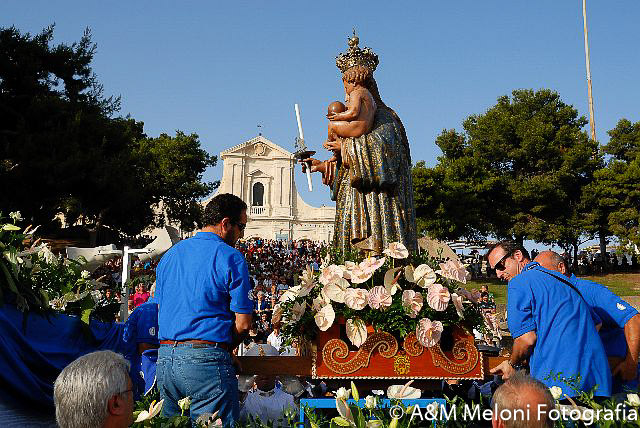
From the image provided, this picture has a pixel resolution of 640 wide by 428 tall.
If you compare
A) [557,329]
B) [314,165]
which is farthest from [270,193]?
[557,329]

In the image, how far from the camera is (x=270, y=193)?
6450 centimetres

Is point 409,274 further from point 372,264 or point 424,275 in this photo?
point 372,264

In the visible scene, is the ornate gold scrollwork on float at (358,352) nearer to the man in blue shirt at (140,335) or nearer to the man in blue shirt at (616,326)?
the man in blue shirt at (616,326)

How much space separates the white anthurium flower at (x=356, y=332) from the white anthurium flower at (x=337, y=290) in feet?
0.46

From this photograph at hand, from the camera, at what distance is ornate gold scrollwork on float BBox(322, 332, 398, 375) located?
11.7 ft

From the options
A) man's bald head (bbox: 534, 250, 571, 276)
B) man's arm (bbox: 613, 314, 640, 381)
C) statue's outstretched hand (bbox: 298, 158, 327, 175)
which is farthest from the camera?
statue's outstretched hand (bbox: 298, 158, 327, 175)

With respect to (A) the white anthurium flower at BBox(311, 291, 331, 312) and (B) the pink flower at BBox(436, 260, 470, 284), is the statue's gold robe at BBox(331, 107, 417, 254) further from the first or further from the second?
(A) the white anthurium flower at BBox(311, 291, 331, 312)

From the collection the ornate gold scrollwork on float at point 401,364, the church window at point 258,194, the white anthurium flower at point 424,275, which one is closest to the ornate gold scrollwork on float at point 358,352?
the ornate gold scrollwork on float at point 401,364

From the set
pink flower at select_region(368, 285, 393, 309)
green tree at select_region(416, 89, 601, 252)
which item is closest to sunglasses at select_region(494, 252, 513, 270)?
pink flower at select_region(368, 285, 393, 309)

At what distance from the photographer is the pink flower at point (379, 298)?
3.54 m

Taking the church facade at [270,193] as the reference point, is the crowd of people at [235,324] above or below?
below

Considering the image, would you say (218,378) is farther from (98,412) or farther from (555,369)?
(555,369)

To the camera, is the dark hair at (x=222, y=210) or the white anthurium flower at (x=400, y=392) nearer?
the white anthurium flower at (x=400, y=392)

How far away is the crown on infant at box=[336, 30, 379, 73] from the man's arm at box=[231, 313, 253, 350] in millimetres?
3277
